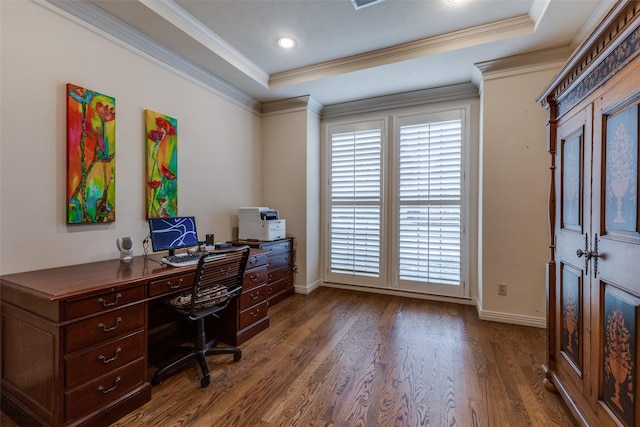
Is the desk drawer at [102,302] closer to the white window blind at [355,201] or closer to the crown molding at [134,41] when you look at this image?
the crown molding at [134,41]

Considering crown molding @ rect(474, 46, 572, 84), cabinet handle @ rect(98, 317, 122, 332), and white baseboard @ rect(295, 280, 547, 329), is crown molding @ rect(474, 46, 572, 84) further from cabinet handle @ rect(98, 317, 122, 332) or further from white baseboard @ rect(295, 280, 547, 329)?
cabinet handle @ rect(98, 317, 122, 332)

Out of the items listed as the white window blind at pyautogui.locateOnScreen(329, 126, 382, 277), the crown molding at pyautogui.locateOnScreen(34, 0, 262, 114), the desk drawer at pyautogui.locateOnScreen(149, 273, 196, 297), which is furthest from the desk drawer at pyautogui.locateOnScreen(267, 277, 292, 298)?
the crown molding at pyautogui.locateOnScreen(34, 0, 262, 114)

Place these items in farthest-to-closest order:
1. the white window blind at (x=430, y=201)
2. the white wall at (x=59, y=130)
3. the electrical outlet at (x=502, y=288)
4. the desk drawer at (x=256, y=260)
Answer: the white window blind at (x=430, y=201) < the electrical outlet at (x=502, y=288) < the desk drawer at (x=256, y=260) < the white wall at (x=59, y=130)

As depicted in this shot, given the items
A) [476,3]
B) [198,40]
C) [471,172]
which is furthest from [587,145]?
[198,40]

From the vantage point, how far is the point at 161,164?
2.61 metres

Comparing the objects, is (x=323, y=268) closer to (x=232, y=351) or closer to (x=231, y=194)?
(x=231, y=194)

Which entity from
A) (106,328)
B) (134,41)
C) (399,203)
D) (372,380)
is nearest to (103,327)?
(106,328)

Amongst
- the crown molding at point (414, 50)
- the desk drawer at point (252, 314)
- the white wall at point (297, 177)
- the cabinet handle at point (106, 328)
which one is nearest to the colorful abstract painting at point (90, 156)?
the cabinet handle at point (106, 328)

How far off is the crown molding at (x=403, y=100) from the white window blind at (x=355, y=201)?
299mm

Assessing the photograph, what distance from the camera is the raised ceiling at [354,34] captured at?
223 centimetres

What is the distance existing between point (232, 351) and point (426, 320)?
1.99 metres

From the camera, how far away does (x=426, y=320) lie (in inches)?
117

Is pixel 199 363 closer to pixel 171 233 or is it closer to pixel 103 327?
pixel 103 327

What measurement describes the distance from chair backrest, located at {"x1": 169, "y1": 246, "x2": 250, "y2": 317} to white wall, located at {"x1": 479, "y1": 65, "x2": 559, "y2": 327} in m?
2.53
